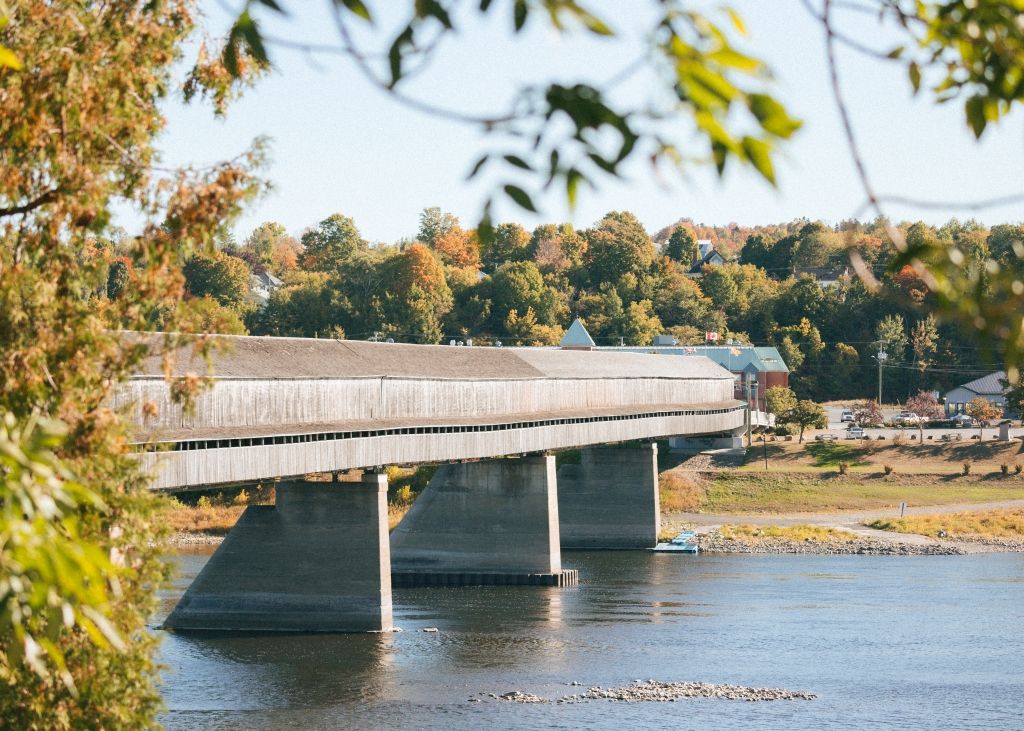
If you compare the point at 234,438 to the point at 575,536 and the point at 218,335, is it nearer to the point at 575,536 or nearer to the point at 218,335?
the point at 218,335

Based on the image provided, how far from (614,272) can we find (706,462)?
180ft

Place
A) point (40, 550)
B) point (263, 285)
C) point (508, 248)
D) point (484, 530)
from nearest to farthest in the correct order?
point (40, 550) < point (484, 530) < point (508, 248) < point (263, 285)

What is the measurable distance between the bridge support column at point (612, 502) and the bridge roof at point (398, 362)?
4462mm

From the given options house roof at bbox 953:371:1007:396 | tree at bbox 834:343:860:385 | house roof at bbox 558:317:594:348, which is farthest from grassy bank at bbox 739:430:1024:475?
tree at bbox 834:343:860:385

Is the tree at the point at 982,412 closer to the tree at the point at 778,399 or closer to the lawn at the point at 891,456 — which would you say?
the tree at the point at 778,399

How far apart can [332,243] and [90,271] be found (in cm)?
14183

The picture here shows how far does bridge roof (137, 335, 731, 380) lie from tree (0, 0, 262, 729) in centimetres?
1252

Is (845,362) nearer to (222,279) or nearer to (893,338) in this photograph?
(893,338)

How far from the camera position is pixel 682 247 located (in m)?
156

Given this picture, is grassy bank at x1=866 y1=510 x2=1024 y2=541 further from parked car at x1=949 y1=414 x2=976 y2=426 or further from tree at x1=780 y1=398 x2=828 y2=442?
parked car at x1=949 y1=414 x2=976 y2=426

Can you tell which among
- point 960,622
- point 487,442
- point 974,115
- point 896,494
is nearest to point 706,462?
point 896,494

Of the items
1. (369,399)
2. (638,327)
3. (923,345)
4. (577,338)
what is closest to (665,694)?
(369,399)

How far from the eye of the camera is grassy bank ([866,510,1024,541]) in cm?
6825

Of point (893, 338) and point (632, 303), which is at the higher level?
point (632, 303)
